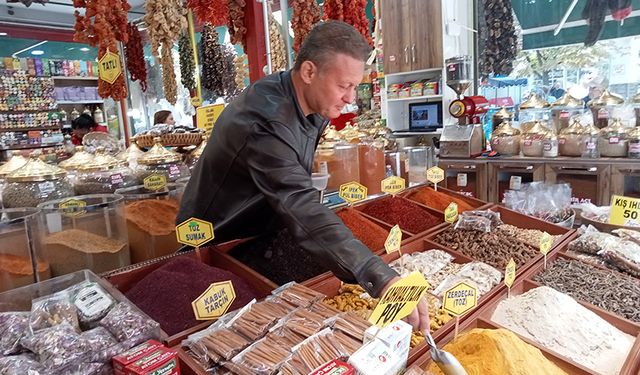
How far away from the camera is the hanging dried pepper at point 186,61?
4.57 m

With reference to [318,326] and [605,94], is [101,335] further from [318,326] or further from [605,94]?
[605,94]

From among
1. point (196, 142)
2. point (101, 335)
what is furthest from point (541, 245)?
point (196, 142)

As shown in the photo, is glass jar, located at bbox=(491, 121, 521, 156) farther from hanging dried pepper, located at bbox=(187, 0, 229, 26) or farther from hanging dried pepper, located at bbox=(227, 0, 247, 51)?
hanging dried pepper, located at bbox=(187, 0, 229, 26)

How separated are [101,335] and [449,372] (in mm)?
699

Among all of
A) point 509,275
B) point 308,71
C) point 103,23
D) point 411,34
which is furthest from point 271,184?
point 411,34

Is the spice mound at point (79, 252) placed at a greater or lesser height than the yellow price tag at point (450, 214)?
greater

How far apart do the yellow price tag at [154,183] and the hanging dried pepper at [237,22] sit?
1.65m

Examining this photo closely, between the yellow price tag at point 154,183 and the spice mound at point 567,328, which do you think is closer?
the spice mound at point 567,328

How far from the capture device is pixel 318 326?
1.04 meters

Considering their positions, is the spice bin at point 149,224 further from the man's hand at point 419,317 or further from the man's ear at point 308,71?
the man's hand at point 419,317

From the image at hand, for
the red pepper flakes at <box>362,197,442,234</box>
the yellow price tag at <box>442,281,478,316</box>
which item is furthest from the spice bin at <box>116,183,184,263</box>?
the yellow price tag at <box>442,281,478,316</box>

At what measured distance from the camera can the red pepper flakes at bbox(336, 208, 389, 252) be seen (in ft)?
5.81

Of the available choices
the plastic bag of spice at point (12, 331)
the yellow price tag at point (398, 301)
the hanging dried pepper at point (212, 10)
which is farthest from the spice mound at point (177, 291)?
the hanging dried pepper at point (212, 10)

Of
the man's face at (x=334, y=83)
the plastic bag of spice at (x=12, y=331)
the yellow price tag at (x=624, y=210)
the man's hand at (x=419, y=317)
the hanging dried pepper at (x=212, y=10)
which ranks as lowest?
the man's hand at (x=419, y=317)
